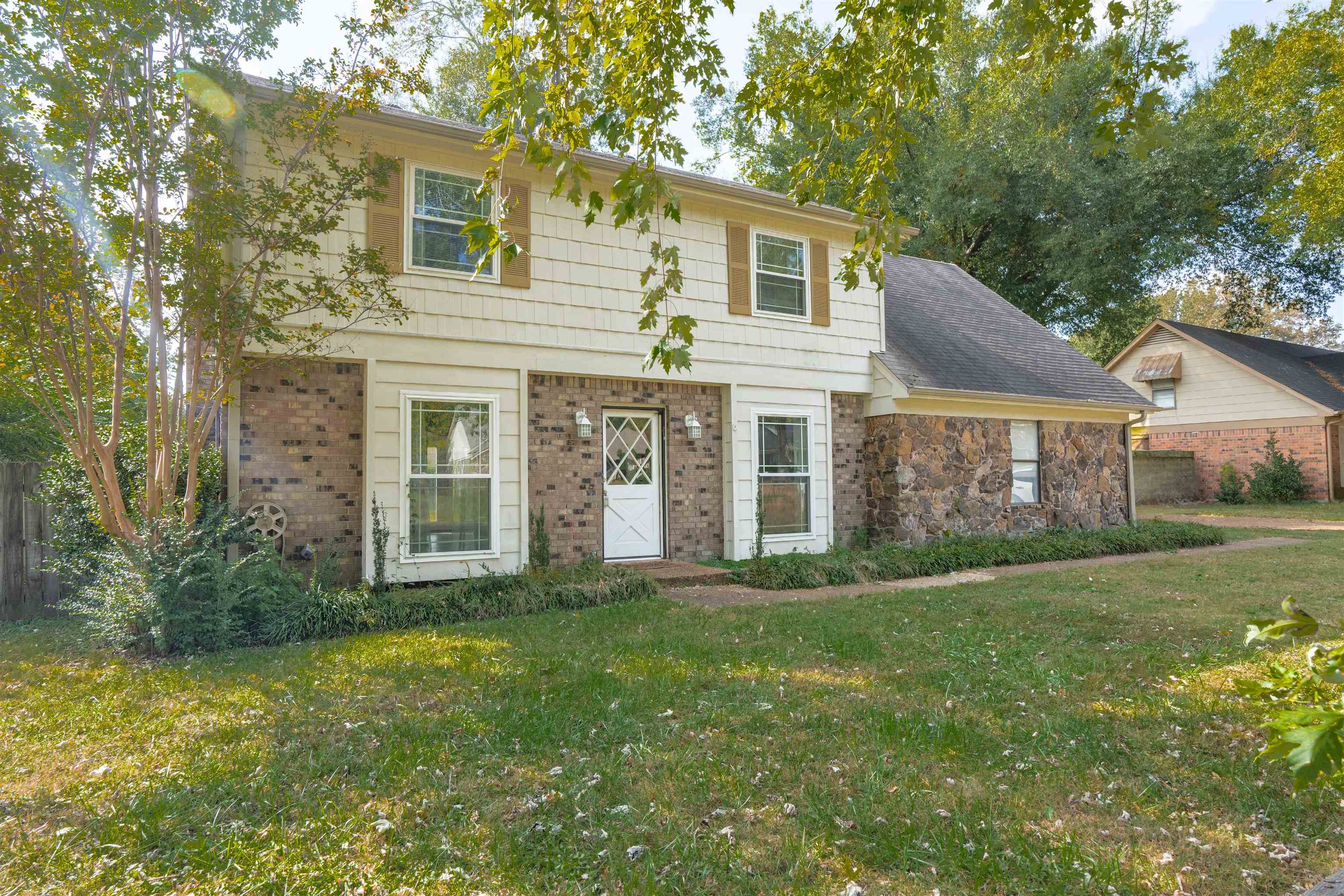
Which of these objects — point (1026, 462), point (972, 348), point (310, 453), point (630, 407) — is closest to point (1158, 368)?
point (972, 348)

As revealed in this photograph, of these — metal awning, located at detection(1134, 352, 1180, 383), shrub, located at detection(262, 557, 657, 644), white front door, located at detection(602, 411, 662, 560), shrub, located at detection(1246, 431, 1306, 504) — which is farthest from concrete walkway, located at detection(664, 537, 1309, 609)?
metal awning, located at detection(1134, 352, 1180, 383)

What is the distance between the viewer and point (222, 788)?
3139 mm

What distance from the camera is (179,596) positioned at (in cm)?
564

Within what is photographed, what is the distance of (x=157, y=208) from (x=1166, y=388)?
25.2 meters

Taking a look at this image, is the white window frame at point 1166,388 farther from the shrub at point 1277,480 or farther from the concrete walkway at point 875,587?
the concrete walkway at point 875,587

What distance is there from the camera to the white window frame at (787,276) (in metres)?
10.2

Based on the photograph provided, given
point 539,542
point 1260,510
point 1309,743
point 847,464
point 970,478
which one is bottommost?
point 1260,510

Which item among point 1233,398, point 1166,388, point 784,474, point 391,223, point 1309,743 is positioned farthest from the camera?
point 1166,388

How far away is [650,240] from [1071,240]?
16.1 meters

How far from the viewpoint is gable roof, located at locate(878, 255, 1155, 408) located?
37.3 ft

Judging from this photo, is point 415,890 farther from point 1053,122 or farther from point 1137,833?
point 1053,122

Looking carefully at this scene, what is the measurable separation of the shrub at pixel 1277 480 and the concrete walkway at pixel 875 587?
38.4 ft

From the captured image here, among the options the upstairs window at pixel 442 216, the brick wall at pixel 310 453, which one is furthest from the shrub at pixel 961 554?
the upstairs window at pixel 442 216

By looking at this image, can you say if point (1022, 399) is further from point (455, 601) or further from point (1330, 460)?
point (1330, 460)
